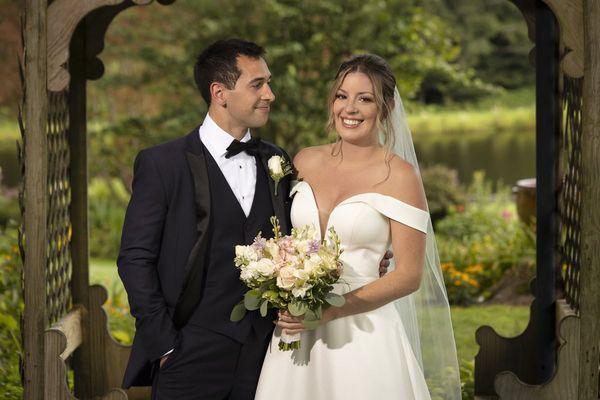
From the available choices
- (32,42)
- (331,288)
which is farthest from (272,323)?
(32,42)

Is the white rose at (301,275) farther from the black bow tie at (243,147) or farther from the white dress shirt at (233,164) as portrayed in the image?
the black bow tie at (243,147)

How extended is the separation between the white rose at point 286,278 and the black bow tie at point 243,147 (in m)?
0.66

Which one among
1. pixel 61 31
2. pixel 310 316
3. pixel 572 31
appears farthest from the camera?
pixel 61 31

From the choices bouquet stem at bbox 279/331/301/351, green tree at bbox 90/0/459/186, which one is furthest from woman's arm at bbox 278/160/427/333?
green tree at bbox 90/0/459/186

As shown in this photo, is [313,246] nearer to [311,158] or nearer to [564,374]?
[311,158]

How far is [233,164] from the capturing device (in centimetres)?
412

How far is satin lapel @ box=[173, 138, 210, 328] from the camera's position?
3.95m

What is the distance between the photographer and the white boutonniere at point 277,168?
4020mm

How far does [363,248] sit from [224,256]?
0.62m

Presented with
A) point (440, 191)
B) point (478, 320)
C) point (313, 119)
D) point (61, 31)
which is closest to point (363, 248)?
point (61, 31)

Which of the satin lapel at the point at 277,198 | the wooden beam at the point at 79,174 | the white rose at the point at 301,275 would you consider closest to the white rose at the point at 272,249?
the white rose at the point at 301,275

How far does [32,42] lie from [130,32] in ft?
32.2

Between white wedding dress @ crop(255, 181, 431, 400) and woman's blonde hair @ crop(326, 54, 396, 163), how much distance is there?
32 cm

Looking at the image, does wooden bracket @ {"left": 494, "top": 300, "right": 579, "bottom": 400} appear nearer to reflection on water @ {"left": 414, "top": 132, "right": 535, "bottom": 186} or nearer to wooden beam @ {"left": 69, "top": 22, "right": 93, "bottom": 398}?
wooden beam @ {"left": 69, "top": 22, "right": 93, "bottom": 398}
